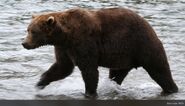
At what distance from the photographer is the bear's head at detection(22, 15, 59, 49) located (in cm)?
836

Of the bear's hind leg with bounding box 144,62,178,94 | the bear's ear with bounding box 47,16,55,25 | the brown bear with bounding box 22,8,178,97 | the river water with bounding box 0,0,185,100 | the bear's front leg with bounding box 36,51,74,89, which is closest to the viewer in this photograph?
the bear's ear with bounding box 47,16,55,25

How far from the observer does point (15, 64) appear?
36.1ft

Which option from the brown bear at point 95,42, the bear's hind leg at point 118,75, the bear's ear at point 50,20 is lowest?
the bear's hind leg at point 118,75

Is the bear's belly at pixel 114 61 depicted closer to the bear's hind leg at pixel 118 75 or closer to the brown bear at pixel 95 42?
the brown bear at pixel 95 42

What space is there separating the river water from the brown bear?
0.34m

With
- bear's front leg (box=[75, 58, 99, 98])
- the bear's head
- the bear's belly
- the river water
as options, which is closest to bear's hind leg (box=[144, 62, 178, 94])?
the river water

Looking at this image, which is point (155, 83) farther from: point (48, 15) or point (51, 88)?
point (48, 15)

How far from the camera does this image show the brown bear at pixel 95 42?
846 centimetres

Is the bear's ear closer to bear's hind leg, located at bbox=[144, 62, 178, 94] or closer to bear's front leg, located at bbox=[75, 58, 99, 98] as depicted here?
bear's front leg, located at bbox=[75, 58, 99, 98]

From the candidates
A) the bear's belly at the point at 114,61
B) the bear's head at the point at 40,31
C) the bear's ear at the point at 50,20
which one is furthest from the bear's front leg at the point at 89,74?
the bear's ear at the point at 50,20

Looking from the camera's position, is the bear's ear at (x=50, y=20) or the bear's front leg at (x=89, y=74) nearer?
the bear's ear at (x=50, y=20)

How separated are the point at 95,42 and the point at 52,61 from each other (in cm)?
283

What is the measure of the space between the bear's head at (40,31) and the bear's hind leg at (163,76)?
1550 millimetres

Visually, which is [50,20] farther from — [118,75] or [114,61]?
[118,75]
